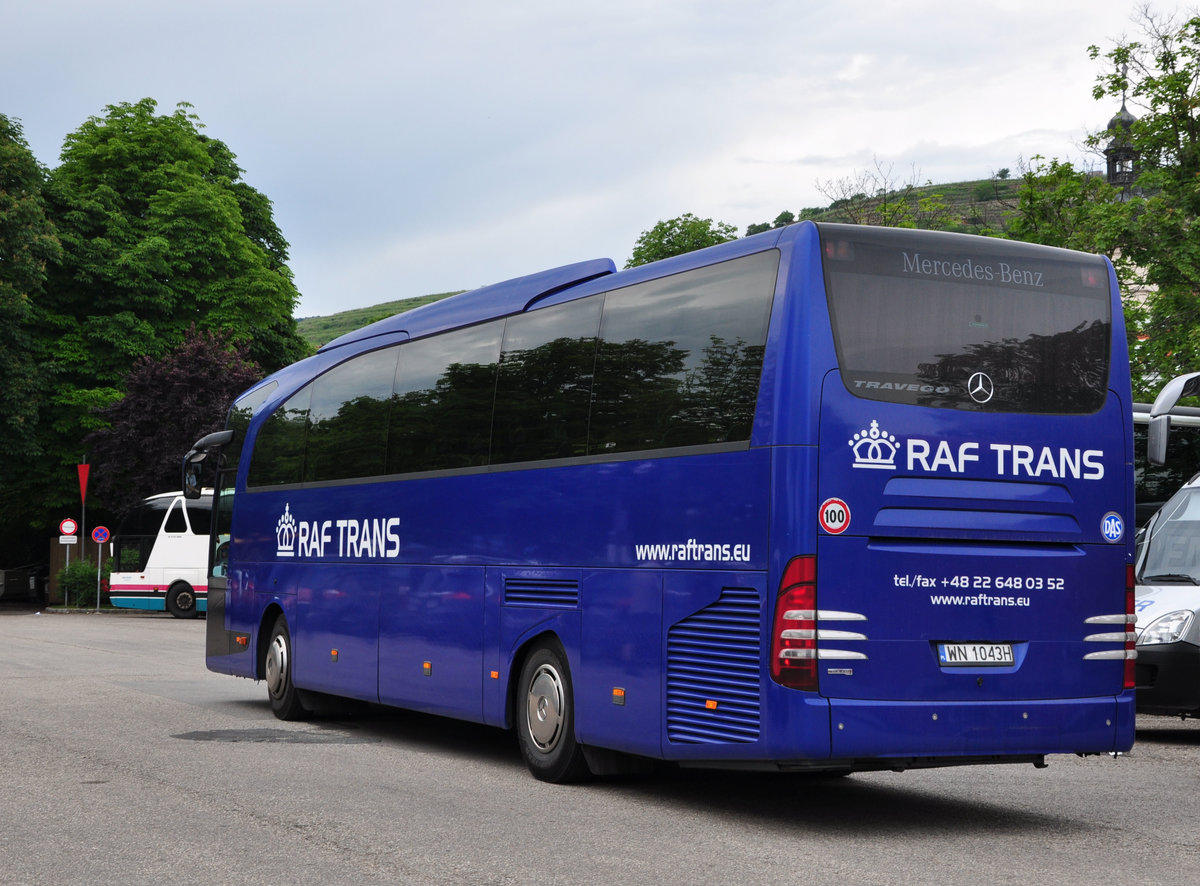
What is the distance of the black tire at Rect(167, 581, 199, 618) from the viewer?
141ft

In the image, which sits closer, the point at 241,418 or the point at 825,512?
the point at 825,512

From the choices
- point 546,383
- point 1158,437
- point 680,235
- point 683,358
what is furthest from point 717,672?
point 680,235

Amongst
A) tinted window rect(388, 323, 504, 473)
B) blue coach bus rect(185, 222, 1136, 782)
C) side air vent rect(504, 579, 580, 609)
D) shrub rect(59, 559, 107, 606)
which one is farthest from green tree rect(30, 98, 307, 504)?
blue coach bus rect(185, 222, 1136, 782)

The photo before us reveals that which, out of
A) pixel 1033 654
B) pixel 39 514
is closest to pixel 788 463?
pixel 1033 654

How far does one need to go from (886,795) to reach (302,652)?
6392 millimetres

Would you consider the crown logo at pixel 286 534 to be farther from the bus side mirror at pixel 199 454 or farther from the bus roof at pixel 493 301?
the bus side mirror at pixel 199 454

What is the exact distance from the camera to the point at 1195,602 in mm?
13305

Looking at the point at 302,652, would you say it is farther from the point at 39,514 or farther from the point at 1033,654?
the point at 39,514

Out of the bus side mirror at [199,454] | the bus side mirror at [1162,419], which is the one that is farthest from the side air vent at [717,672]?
the bus side mirror at [199,454]

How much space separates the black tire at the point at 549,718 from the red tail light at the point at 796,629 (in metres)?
2.25

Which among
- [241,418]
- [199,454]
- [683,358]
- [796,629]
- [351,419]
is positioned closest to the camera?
[796,629]

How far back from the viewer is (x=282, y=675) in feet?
48.9

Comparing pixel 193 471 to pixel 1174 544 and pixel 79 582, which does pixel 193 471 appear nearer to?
pixel 1174 544

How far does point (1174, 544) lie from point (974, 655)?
6784 millimetres
